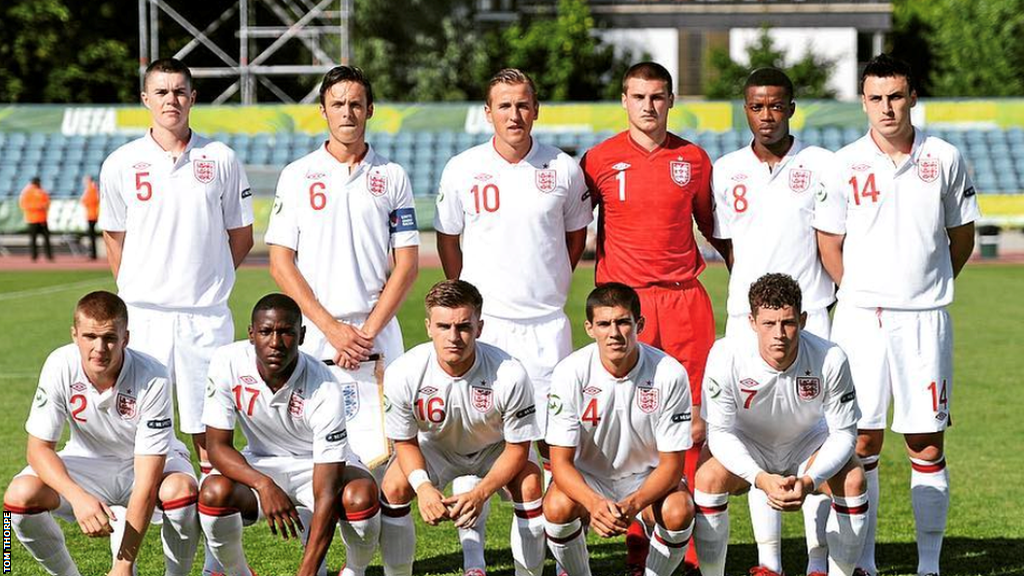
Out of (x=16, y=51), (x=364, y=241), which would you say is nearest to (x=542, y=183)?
(x=364, y=241)

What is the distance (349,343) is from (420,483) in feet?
2.34

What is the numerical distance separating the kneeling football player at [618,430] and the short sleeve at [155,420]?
54.3 inches

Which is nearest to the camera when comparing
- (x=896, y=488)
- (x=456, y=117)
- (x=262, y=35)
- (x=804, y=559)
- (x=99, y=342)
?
(x=99, y=342)

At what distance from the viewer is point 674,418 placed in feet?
16.8

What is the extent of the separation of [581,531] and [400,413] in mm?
795

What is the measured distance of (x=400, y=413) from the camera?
17.0 feet

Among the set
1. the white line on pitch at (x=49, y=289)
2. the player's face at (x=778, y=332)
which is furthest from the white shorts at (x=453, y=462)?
the white line on pitch at (x=49, y=289)

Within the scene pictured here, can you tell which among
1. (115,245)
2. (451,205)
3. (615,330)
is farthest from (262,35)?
(615,330)

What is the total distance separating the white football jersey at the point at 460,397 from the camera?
5.16 meters

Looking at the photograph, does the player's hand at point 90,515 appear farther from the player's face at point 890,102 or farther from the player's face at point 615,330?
the player's face at point 890,102

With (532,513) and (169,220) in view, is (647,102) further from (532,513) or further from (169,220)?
(169,220)

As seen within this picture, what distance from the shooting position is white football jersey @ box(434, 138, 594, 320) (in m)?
5.68

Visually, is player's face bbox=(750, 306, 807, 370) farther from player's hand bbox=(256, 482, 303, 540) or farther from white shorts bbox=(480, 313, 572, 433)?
player's hand bbox=(256, 482, 303, 540)

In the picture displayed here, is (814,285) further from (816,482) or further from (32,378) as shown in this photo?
(32,378)
